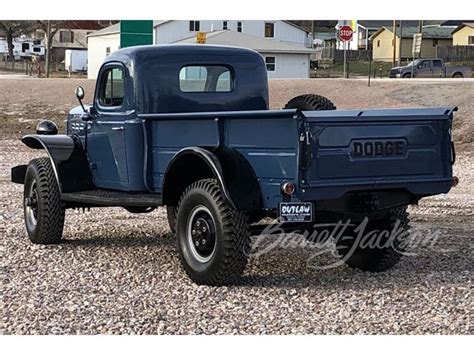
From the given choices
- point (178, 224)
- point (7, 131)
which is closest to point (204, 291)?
point (178, 224)

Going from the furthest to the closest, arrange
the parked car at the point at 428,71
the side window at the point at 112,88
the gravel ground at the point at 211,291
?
the parked car at the point at 428,71 < the side window at the point at 112,88 < the gravel ground at the point at 211,291

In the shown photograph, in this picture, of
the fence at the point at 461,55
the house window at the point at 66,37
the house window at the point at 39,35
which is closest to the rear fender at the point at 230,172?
the fence at the point at 461,55

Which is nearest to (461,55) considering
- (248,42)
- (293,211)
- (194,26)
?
(248,42)

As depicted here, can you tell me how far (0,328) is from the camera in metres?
6.73

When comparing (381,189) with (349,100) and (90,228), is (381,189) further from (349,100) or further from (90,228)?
(349,100)

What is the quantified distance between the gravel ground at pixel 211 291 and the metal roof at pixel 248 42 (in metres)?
48.8

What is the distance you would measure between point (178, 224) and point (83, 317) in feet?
5.63

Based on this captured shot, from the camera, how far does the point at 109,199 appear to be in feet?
31.4

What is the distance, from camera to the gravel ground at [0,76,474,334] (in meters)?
6.86

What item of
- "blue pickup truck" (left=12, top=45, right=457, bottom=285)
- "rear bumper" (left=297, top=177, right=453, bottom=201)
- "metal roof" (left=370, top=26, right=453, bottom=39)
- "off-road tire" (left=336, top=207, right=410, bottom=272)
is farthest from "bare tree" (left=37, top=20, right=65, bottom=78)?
"rear bumper" (left=297, top=177, right=453, bottom=201)

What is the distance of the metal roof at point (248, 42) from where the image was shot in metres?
59.8

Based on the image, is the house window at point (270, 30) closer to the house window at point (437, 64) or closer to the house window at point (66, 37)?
the house window at point (437, 64)

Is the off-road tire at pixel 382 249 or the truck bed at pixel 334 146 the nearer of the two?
the truck bed at pixel 334 146

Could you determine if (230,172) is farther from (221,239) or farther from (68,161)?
(68,161)
